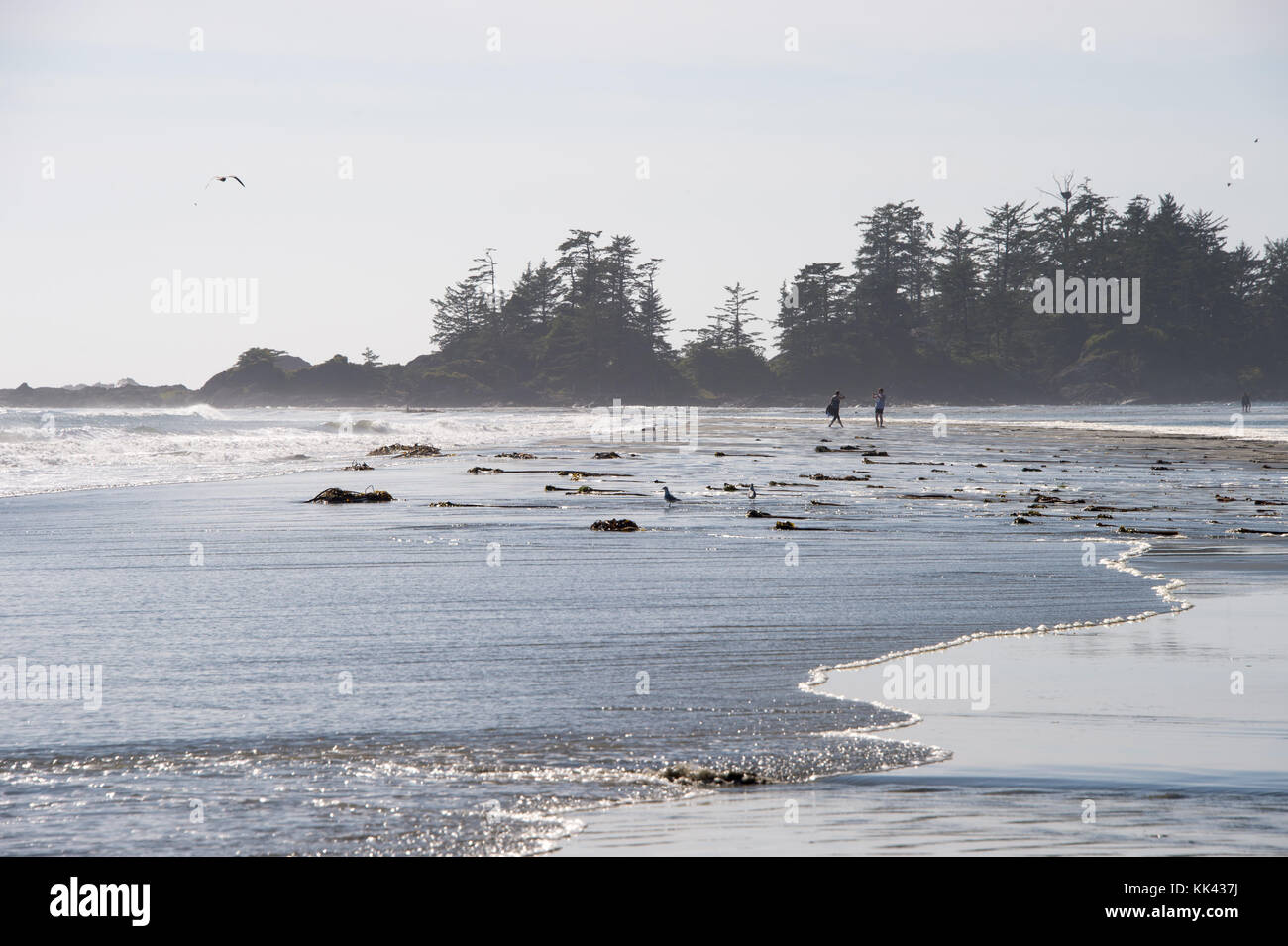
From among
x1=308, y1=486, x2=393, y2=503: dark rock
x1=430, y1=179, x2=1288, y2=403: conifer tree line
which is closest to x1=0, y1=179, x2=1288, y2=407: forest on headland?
x1=430, y1=179, x2=1288, y2=403: conifer tree line

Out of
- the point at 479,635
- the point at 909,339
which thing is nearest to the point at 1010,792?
the point at 479,635

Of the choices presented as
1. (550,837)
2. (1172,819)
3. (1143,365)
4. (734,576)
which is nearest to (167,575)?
(734,576)

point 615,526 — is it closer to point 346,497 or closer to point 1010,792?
point 346,497

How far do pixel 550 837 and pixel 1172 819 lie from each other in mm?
2469

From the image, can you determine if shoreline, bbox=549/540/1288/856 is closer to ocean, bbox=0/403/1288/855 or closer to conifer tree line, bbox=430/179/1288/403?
ocean, bbox=0/403/1288/855

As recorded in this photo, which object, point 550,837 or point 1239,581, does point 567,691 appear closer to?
point 550,837

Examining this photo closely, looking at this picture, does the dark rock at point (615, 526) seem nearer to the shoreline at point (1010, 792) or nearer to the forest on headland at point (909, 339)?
the shoreline at point (1010, 792)

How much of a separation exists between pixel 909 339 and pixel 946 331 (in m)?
8.82

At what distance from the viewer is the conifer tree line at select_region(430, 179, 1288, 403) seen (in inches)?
5399

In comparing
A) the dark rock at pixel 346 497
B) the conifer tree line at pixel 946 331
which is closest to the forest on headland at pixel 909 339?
the conifer tree line at pixel 946 331

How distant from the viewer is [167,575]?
37.4 ft

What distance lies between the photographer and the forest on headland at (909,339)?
450 ft
